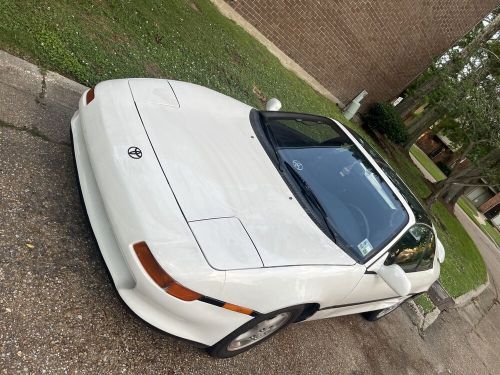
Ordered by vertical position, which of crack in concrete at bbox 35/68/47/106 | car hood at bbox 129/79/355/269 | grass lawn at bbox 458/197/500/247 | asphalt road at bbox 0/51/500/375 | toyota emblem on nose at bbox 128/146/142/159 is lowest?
grass lawn at bbox 458/197/500/247

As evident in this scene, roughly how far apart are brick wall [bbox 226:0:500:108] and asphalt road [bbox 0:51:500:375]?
6.43m

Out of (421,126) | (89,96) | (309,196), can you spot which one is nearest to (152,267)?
(309,196)

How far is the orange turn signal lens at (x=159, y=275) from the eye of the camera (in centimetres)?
229

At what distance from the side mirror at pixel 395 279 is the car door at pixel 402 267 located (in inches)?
2.3

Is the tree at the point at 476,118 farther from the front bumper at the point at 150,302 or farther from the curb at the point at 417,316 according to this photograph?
the front bumper at the point at 150,302

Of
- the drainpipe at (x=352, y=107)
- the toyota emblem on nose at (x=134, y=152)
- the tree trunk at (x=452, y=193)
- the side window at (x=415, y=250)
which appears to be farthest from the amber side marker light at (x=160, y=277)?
the tree trunk at (x=452, y=193)

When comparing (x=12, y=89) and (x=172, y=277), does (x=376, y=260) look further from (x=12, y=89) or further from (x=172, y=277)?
(x=12, y=89)

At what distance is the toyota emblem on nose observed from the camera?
268 centimetres

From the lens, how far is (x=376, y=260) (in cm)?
326

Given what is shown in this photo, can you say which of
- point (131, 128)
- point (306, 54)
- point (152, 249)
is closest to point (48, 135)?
point (131, 128)

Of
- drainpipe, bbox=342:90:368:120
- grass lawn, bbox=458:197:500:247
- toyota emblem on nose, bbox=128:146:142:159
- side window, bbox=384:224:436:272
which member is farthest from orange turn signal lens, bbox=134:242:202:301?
grass lawn, bbox=458:197:500:247

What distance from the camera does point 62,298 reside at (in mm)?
2637

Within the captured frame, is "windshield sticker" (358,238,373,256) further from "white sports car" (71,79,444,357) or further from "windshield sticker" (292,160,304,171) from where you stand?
"windshield sticker" (292,160,304,171)

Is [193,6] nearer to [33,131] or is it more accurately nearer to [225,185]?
[33,131]
